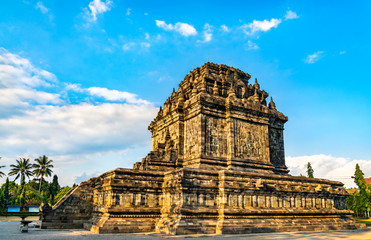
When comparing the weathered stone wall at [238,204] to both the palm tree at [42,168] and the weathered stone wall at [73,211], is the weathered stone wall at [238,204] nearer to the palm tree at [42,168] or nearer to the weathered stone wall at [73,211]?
the weathered stone wall at [73,211]

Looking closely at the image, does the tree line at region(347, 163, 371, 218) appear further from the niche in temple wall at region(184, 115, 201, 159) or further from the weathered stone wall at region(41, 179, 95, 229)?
the weathered stone wall at region(41, 179, 95, 229)

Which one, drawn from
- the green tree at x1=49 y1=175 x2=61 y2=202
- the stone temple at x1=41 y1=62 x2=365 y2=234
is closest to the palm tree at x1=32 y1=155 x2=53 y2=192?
the green tree at x1=49 y1=175 x2=61 y2=202

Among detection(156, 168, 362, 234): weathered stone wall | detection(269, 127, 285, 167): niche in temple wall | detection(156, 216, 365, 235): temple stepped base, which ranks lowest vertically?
detection(156, 216, 365, 235): temple stepped base

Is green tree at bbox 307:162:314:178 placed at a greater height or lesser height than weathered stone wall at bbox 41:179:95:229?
greater

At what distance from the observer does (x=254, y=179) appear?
72.9 feet

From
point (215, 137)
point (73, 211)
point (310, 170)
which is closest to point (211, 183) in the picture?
point (215, 137)

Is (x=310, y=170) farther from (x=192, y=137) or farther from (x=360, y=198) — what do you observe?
(x=192, y=137)

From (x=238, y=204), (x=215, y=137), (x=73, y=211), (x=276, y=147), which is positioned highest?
(x=215, y=137)

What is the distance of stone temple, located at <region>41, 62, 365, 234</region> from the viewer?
65.2 ft

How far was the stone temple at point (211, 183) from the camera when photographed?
19875mm

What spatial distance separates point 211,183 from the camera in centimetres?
2091

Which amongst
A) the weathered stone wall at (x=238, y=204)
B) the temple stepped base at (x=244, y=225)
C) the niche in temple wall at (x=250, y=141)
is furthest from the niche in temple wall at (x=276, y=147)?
the temple stepped base at (x=244, y=225)

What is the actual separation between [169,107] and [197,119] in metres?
4.86

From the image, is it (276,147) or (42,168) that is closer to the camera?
(276,147)
